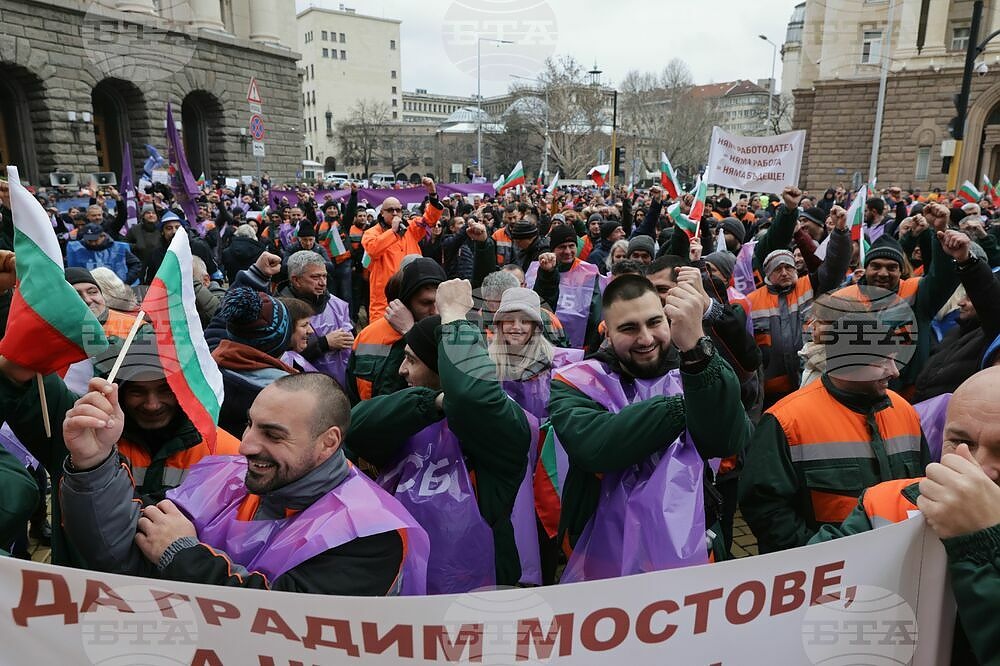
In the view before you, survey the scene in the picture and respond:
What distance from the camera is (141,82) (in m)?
25.2

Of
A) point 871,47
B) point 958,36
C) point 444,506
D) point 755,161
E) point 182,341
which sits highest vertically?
point 958,36

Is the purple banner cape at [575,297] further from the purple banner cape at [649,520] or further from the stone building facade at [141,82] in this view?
the stone building facade at [141,82]

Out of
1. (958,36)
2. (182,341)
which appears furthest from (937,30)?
(182,341)

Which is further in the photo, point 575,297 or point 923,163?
point 923,163

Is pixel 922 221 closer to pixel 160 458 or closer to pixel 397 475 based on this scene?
pixel 397 475

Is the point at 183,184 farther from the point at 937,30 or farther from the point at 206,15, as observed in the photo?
the point at 937,30

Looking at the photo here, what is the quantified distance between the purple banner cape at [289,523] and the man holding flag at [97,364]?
0.14 meters

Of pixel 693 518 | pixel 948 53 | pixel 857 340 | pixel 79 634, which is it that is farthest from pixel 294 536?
pixel 948 53

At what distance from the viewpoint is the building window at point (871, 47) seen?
28.2m

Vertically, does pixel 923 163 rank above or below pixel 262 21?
below

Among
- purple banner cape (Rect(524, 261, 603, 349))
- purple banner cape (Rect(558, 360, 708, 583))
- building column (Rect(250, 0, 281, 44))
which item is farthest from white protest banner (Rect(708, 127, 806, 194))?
building column (Rect(250, 0, 281, 44))

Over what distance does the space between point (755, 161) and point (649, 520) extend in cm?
738

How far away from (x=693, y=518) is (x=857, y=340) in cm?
100

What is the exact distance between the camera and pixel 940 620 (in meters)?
1.45
